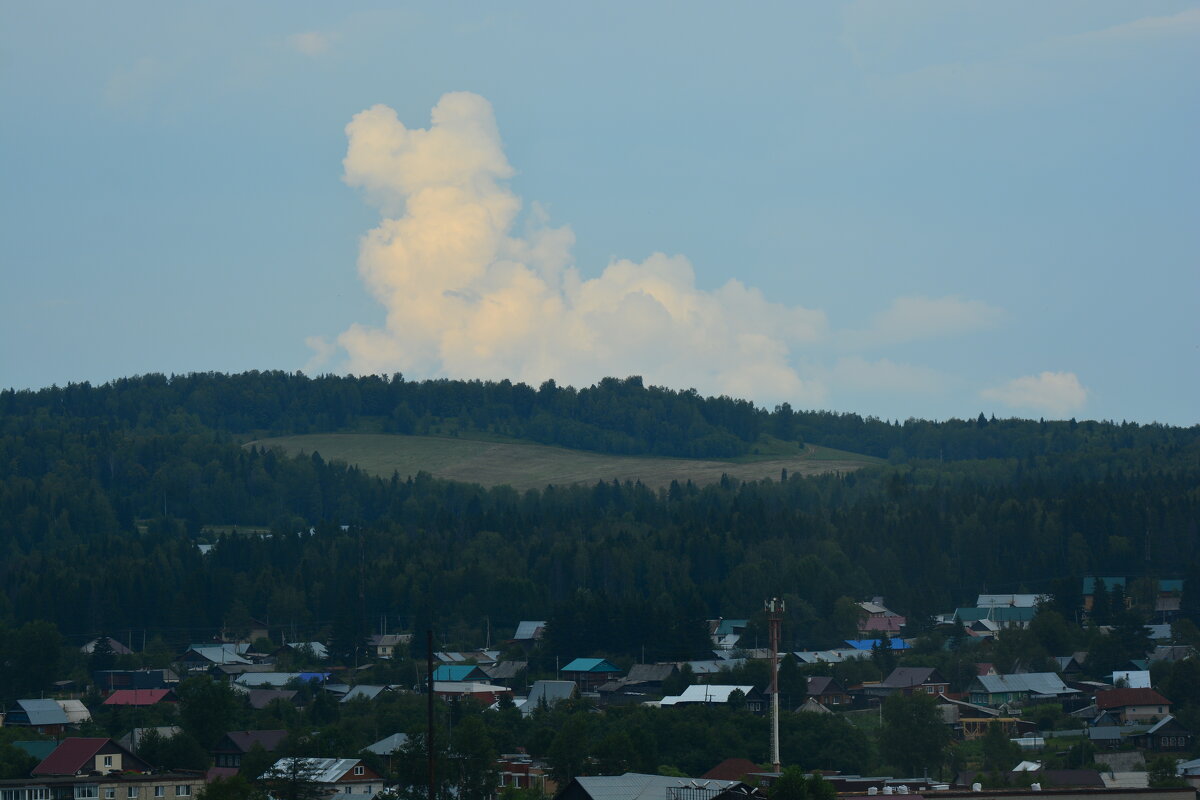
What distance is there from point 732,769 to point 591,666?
4918cm

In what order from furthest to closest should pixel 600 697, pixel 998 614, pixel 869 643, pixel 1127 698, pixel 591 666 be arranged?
pixel 998 614 → pixel 869 643 → pixel 591 666 → pixel 600 697 → pixel 1127 698

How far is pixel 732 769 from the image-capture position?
90375mm

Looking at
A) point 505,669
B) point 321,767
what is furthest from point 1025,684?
point 321,767

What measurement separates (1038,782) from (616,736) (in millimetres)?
19926

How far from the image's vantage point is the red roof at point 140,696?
12600 cm

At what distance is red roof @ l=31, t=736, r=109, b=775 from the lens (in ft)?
285

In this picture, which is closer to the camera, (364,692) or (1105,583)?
(364,692)

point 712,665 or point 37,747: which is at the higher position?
point 712,665

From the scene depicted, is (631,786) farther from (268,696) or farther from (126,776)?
(268,696)

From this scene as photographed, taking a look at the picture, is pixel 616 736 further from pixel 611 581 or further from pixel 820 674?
pixel 611 581

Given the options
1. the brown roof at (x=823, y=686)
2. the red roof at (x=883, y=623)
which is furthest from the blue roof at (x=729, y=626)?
the brown roof at (x=823, y=686)

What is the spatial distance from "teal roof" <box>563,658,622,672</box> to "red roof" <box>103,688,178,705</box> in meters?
29.6

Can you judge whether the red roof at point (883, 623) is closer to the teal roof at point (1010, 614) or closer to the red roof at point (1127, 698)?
the teal roof at point (1010, 614)

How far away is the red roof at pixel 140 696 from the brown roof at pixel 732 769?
4883 centimetres
